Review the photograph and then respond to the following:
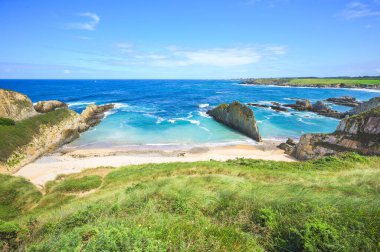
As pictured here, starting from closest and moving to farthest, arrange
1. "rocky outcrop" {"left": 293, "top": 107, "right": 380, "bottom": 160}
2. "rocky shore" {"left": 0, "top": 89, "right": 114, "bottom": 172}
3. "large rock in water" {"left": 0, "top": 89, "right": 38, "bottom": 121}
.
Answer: "rocky outcrop" {"left": 293, "top": 107, "right": 380, "bottom": 160}, "rocky shore" {"left": 0, "top": 89, "right": 114, "bottom": 172}, "large rock in water" {"left": 0, "top": 89, "right": 38, "bottom": 121}

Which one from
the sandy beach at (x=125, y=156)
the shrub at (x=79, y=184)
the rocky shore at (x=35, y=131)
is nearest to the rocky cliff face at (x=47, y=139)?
the rocky shore at (x=35, y=131)

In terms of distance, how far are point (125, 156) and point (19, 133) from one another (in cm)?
1638

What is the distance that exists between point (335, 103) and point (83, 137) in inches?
3398

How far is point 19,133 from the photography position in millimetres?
31328

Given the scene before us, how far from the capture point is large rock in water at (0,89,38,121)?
36.2 meters

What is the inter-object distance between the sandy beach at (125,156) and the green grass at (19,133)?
3.25 meters

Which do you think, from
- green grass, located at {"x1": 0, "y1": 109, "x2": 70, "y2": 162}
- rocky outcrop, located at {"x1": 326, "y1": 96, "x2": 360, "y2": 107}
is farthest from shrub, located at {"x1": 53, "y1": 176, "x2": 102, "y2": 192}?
rocky outcrop, located at {"x1": 326, "y1": 96, "x2": 360, "y2": 107}

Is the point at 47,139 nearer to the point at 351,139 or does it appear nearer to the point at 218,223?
the point at 218,223

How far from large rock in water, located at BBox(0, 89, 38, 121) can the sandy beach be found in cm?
1194

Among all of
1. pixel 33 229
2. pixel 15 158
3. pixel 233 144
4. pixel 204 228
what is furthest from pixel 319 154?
pixel 15 158

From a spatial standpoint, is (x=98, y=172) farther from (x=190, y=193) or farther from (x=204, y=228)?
(x=204, y=228)

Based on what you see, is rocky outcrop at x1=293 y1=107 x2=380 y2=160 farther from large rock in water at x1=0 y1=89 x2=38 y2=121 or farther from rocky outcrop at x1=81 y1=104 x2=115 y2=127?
large rock in water at x1=0 y1=89 x2=38 y2=121

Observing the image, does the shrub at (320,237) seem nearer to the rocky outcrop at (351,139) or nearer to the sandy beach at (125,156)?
the sandy beach at (125,156)

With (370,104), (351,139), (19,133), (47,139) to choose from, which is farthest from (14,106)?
(370,104)
